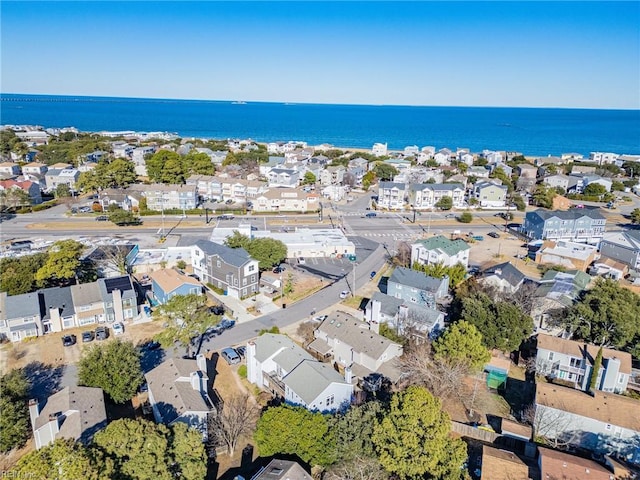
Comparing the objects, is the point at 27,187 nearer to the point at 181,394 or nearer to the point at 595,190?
the point at 181,394

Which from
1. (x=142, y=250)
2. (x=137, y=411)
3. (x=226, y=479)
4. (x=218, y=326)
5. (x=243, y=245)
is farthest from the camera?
(x=142, y=250)

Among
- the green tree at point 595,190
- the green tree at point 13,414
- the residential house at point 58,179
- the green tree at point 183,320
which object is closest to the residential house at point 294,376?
the green tree at point 183,320

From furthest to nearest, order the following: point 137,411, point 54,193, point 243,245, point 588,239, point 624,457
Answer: point 54,193 < point 588,239 < point 243,245 < point 137,411 < point 624,457

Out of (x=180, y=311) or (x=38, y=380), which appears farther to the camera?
(x=180, y=311)

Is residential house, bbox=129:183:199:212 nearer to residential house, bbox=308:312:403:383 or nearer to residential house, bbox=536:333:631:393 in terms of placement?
residential house, bbox=308:312:403:383

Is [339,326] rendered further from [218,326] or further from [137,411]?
[137,411]

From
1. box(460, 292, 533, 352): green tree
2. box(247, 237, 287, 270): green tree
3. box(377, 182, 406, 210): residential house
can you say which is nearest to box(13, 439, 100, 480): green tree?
box(460, 292, 533, 352): green tree

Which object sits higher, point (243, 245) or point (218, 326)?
point (243, 245)

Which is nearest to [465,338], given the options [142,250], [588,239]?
[142,250]
